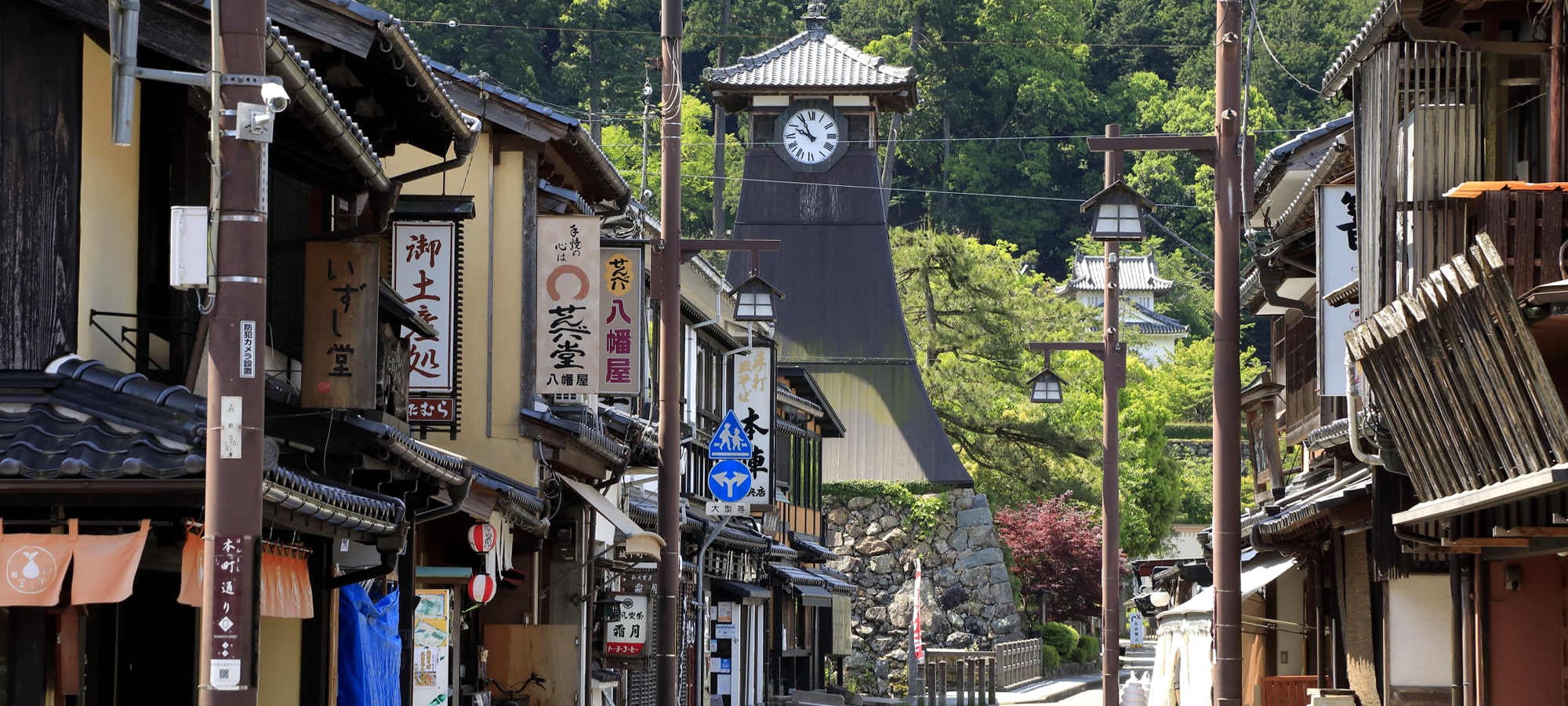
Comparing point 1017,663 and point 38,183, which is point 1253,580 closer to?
point 38,183

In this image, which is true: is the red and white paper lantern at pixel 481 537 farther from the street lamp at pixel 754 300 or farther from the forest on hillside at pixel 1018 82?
the forest on hillside at pixel 1018 82

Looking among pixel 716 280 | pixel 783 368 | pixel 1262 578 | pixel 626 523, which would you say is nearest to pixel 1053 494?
pixel 783 368

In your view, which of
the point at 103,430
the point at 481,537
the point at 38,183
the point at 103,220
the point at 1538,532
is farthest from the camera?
the point at 481,537

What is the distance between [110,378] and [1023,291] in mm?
45317

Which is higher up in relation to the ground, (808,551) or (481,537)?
(481,537)

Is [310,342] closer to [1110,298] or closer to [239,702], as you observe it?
[239,702]

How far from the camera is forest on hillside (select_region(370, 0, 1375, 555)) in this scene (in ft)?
177

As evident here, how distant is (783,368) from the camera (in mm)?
41469

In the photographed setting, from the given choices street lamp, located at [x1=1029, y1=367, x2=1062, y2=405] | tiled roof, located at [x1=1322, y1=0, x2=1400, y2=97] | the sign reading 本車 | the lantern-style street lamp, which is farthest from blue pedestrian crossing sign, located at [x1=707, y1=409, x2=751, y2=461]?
tiled roof, located at [x1=1322, y1=0, x2=1400, y2=97]

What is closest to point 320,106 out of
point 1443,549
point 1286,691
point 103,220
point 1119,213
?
point 103,220

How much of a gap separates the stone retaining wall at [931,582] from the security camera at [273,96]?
42.4m

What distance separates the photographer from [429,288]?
17.2 m

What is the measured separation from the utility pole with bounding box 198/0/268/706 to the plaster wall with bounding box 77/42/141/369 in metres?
2.34

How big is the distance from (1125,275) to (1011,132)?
15.4 m
